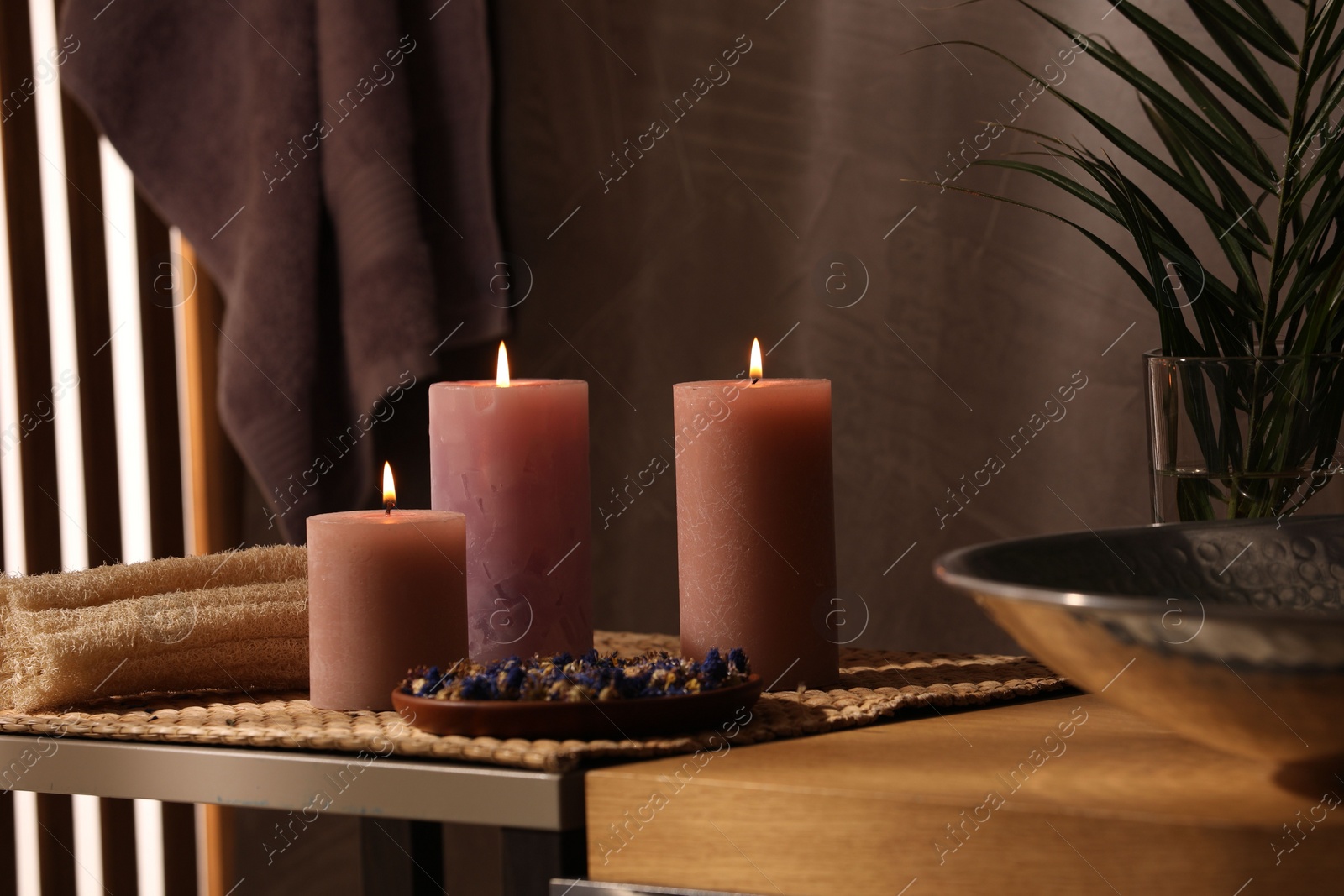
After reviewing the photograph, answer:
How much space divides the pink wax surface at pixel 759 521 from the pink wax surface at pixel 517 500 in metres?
0.06

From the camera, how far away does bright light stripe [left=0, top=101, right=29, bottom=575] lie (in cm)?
124

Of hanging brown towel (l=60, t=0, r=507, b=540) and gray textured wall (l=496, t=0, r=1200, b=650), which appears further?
hanging brown towel (l=60, t=0, r=507, b=540)

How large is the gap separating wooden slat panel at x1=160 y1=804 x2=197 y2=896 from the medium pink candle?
2.55 feet

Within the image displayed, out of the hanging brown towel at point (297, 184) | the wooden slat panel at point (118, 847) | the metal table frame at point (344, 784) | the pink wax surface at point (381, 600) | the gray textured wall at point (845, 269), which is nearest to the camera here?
the metal table frame at point (344, 784)

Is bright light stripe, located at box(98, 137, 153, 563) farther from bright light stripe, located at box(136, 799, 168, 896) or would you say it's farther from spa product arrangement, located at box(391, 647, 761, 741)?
spa product arrangement, located at box(391, 647, 761, 741)

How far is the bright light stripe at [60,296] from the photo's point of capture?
1.26m

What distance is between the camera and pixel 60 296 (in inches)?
50.5

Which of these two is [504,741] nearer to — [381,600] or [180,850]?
[381,600]

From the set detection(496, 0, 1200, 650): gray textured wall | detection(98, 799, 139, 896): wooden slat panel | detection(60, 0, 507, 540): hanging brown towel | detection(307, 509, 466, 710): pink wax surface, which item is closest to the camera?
detection(307, 509, 466, 710): pink wax surface

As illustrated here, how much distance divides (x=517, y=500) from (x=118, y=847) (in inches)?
32.6

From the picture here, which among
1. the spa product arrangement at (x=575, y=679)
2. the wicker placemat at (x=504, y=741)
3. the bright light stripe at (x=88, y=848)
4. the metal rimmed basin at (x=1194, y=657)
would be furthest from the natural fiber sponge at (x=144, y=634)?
the bright light stripe at (x=88, y=848)

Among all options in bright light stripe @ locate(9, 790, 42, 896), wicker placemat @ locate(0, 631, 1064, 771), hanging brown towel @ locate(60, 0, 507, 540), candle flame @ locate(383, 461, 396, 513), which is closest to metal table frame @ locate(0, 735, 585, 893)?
wicker placemat @ locate(0, 631, 1064, 771)

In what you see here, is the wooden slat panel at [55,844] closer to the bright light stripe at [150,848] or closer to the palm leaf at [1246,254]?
the bright light stripe at [150,848]

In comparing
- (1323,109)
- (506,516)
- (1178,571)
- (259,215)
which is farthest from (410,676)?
(259,215)
